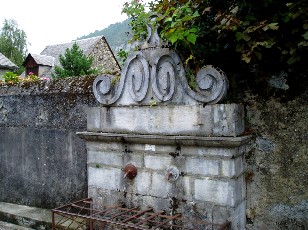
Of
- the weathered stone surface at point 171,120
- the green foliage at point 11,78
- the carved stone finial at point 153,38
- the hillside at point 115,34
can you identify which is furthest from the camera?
the hillside at point 115,34

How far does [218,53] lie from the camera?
10.1 feet

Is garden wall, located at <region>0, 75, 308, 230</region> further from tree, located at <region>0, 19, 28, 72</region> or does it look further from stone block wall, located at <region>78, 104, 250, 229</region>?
tree, located at <region>0, 19, 28, 72</region>

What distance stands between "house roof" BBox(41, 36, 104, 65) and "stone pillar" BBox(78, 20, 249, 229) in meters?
19.1

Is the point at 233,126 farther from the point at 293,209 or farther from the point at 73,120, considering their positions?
the point at 73,120

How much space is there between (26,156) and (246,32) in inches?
153

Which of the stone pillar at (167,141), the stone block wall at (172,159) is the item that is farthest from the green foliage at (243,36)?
the stone block wall at (172,159)

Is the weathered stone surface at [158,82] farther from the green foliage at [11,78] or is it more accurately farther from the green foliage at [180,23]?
the green foliage at [11,78]

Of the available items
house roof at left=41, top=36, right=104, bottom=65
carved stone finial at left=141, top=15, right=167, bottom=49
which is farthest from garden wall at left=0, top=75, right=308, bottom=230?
house roof at left=41, top=36, right=104, bottom=65

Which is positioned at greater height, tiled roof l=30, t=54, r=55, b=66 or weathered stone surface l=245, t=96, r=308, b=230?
tiled roof l=30, t=54, r=55, b=66

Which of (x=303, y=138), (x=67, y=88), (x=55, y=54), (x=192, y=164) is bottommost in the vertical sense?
(x=192, y=164)

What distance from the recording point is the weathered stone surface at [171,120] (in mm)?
2857

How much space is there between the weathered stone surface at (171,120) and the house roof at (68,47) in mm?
18991

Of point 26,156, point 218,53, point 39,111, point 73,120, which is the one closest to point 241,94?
point 218,53

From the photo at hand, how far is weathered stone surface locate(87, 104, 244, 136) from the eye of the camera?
9.37 feet
